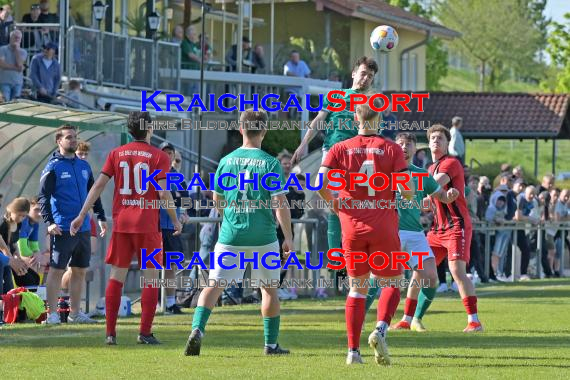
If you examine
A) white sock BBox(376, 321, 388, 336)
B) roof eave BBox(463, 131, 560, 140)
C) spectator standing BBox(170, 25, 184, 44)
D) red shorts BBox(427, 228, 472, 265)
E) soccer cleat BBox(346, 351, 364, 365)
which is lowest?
soccer cleat BBox(346, 351, 364, 365)

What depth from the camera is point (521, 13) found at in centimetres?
9738

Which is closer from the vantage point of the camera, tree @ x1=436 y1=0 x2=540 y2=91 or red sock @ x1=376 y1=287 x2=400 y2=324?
red sock @ x1=376 y1=287 x2=400 y2=324

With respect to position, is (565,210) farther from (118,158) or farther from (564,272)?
(118,158)

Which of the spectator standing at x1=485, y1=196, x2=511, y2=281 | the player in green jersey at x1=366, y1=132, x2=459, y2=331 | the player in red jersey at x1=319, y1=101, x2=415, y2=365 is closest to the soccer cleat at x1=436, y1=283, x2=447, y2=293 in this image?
the spectator standing at x1=485, y1=196, x2=511, y2=281

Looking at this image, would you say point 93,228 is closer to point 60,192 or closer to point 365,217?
point 60,192

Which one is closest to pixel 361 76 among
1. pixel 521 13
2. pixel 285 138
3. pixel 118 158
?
pixel 118 158

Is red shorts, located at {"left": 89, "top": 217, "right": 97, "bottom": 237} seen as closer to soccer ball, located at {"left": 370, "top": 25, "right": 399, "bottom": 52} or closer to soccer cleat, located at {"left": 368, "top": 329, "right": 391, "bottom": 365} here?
soccer ball, located at {"left": 370, "top": 25, "right": 399, "bottom": 52}

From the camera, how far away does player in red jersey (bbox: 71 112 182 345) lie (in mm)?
13484

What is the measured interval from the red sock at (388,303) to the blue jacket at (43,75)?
1368cm

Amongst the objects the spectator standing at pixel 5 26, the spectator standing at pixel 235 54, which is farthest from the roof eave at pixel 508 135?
the spectator standing at pixel 5 26

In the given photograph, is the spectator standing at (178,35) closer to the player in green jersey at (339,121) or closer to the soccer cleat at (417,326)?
the soccer cleat at (417,326)

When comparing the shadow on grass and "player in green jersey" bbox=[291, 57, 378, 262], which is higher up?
"player in green jersey" bbox=[291, 57, 378, 262]

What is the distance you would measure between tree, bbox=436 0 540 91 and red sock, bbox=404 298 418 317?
77.4 m

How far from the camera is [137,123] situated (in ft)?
44.4
